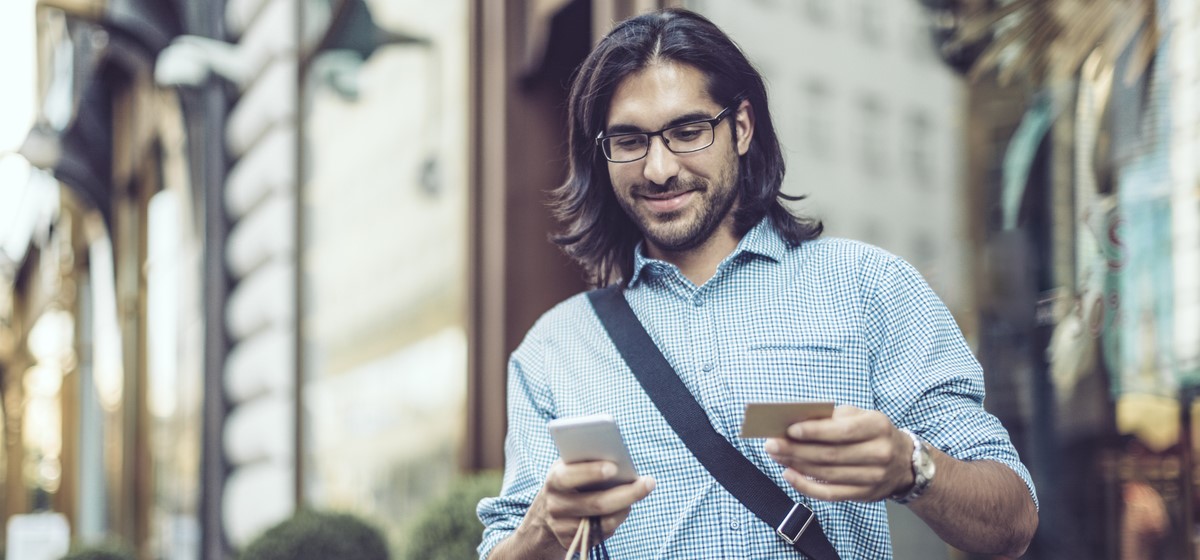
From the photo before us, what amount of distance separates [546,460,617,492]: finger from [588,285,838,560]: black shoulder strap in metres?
0.33

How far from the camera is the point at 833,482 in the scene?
1.98 metres

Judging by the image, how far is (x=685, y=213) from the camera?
101 inches

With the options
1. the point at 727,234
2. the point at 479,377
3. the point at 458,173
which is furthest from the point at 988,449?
the point at 458,173

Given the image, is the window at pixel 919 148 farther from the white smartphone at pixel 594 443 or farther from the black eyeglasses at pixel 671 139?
the white smartphone at pixel 594 443

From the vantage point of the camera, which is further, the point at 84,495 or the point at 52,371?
the point at 52,371

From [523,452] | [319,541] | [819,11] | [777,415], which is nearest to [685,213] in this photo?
[523,452]

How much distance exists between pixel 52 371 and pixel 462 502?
20.2 m

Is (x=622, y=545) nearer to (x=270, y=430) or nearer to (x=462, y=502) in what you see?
(x=462, y=502)

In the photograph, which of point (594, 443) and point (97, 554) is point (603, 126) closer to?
point (594, 443)

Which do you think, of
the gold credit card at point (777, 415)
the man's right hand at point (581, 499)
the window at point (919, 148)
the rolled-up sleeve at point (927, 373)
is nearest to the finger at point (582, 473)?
the man's right hand at point (581, 499)

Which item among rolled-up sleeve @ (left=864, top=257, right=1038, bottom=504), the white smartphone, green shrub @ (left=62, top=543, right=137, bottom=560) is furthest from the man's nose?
green shrub @ (left=62, top=543, right=137, bottom=560)

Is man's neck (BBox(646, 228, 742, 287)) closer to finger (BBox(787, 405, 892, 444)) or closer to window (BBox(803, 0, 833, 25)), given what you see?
finger (BBox(787, 405, 892, 444))

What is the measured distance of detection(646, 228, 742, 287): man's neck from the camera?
2641mm

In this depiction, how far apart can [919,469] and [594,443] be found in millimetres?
500
